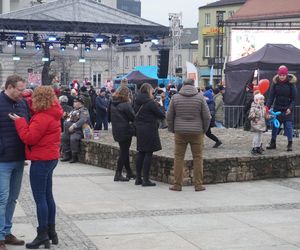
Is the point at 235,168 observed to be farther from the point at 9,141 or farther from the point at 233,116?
the point at 233,116

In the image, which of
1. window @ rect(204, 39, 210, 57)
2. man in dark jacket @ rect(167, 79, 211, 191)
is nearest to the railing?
man in dark jacket @ rect(167, 79, 211, 191)

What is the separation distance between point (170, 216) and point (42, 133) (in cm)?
254

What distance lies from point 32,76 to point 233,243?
2814cm

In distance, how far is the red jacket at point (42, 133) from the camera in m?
6.26

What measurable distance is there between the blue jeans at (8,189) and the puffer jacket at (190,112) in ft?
11.9

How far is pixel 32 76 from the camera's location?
33719mm

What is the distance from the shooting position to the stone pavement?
6863 mm

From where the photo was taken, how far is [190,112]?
973 centimetres

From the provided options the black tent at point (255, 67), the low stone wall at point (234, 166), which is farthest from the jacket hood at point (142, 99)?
the black tent at point (255, 67)

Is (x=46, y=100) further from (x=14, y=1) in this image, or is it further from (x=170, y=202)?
(x=14, y=1)

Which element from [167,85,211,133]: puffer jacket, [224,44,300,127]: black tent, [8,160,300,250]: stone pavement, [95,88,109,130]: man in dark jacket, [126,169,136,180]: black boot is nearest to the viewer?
[8,160,300,250]: stone pavement

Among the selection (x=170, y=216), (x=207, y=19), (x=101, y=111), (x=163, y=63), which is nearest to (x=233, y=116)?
(x=101, y=111)

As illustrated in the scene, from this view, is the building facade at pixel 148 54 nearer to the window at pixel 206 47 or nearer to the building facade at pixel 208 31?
the window at pixel 206 47

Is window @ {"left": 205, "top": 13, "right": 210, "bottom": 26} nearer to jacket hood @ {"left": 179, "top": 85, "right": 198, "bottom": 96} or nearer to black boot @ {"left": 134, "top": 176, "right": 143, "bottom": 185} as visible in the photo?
black boot @ {"left": 134, "top": 176, "right": 143, "bottom": 185}
